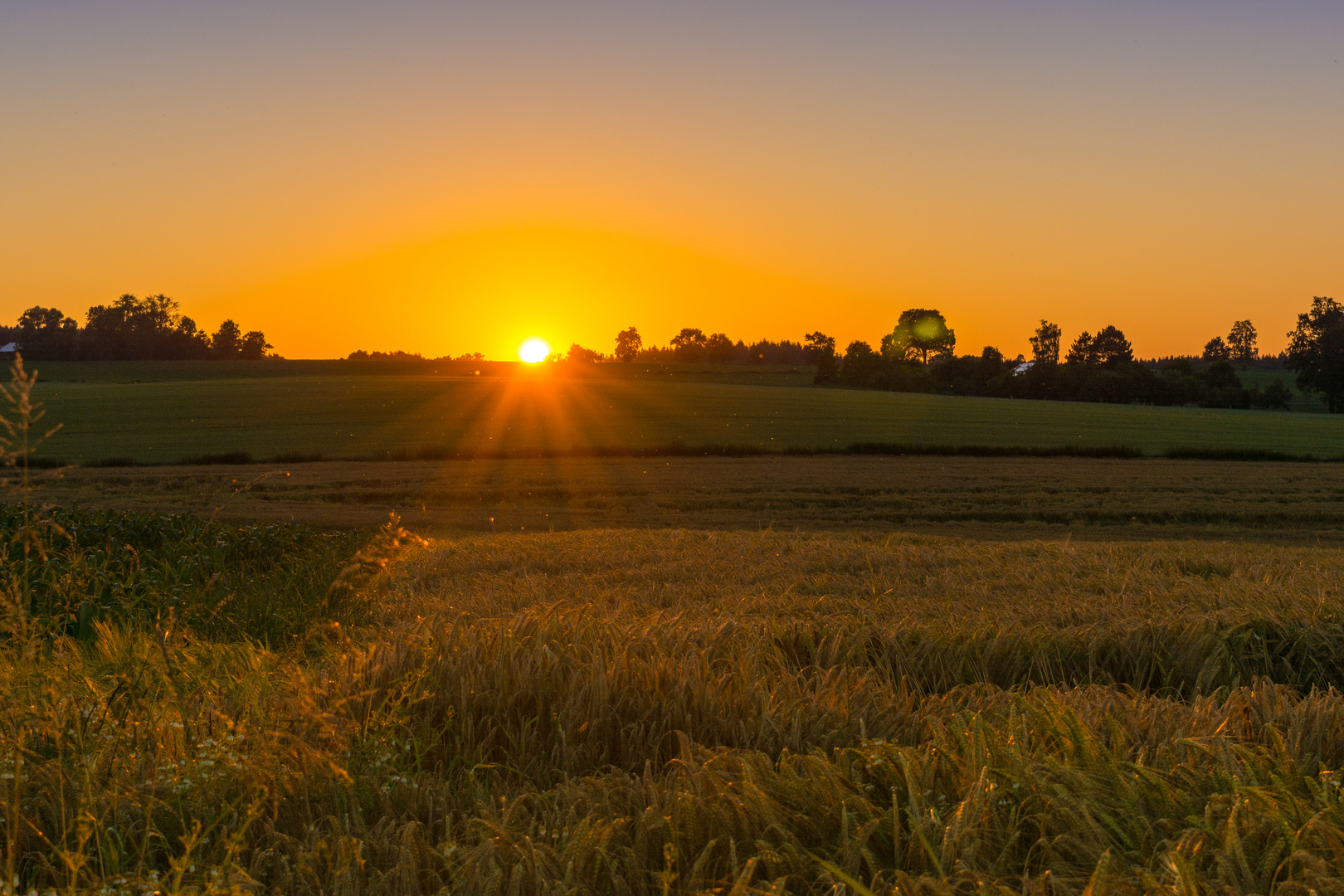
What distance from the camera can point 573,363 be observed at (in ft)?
407

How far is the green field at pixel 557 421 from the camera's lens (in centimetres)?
3675

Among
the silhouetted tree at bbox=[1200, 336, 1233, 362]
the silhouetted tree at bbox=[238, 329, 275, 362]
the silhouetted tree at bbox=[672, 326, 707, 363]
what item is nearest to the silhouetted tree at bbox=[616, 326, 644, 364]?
the silhouetted tree at bbox=[672, 326, 707, 363]

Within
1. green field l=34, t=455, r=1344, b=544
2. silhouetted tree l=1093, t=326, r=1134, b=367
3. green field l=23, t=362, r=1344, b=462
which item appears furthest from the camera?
silhouetted tree l=1093, t=326, r=1134, b=367

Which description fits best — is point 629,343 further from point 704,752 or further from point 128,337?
point 704,752

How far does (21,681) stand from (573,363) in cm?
12172

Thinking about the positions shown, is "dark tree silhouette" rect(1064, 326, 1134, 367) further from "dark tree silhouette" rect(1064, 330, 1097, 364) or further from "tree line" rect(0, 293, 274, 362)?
"tree line" rect(0, 293, 274, 362)

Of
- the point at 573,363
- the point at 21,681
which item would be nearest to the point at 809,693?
the point at 21,681

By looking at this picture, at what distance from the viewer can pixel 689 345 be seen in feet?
532

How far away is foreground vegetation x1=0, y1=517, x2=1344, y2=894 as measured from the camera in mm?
1841

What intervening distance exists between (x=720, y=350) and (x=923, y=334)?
41789 mm

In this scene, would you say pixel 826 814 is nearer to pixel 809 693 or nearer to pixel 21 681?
pixel 809 693

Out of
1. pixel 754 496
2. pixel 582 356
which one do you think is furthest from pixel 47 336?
pixel 754 496

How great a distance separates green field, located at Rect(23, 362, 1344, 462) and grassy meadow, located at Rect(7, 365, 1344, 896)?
1061 inches

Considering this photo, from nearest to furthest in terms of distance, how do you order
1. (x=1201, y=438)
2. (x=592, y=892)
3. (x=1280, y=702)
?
(x=592, y=892)
(x=1280, y=702)
(x=1201, y=438)
